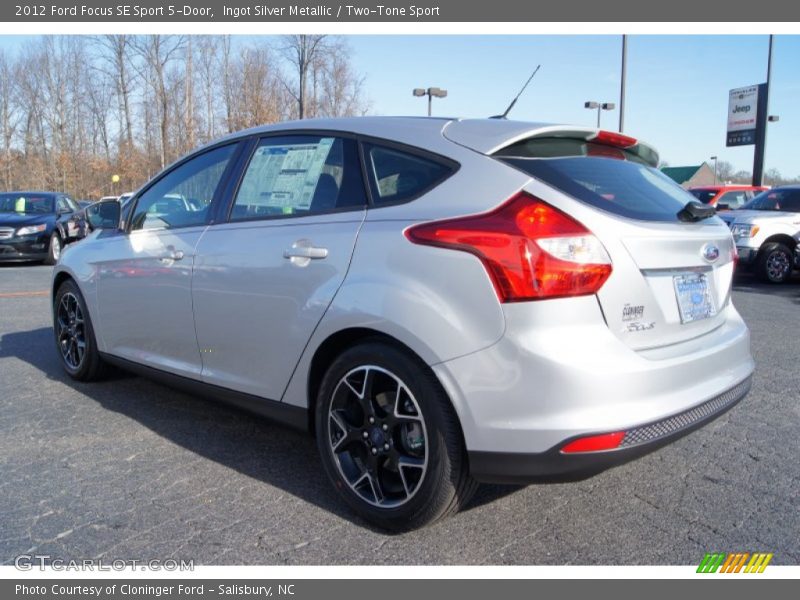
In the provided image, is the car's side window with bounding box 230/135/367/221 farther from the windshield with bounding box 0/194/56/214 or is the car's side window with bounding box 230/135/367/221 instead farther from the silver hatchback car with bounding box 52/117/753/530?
the windshield with bounding box 0/194/56/214

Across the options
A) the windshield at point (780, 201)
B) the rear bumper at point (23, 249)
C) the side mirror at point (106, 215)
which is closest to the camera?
the side mirror at point (106, 215)

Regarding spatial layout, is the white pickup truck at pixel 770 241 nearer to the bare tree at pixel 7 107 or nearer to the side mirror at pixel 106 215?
the side mirror at pixel 106 215

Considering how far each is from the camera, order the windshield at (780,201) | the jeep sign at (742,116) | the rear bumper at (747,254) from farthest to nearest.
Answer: the jeep sign at (742,116) → the windshield at (780,201) → the rear bumper at (747,254)

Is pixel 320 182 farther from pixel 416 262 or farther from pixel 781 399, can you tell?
pixel 781 399

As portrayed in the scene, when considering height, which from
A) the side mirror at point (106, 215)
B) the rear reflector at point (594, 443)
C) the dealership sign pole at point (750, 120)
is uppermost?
the dealership sign pole at point (750, 120)

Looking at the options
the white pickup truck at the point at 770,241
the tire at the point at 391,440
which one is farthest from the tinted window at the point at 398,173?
the white pickup truck at the point at 770,241

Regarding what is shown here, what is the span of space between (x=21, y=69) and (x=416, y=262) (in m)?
53.6

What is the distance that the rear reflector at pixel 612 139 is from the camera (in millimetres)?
3043

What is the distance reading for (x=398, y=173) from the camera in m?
2.90

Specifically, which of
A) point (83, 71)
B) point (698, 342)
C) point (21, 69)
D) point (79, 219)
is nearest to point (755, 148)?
point (79, 219)

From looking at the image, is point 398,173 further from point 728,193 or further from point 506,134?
point 728,193

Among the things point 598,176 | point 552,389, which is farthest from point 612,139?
point 552,389

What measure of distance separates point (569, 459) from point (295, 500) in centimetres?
134

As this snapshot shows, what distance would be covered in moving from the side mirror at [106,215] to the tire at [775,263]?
34.9 feet
